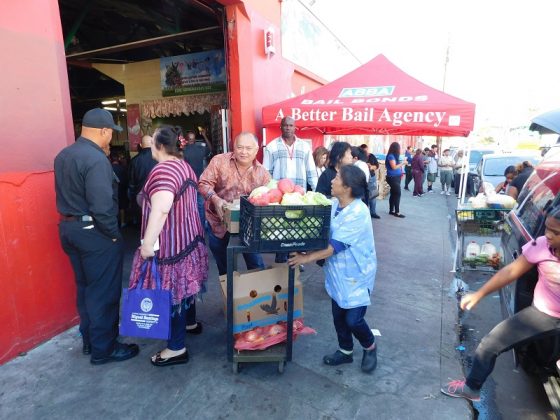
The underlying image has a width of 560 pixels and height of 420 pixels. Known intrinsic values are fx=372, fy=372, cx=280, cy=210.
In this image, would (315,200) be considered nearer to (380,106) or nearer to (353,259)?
(353,259)

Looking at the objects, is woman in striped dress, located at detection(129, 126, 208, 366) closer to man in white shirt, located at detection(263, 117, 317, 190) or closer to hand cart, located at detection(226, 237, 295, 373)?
hand cart, located at detection(226, 237, 295, 373)

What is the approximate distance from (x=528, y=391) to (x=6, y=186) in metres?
4.45

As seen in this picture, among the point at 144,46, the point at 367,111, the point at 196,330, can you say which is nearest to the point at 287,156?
the point at 367,111

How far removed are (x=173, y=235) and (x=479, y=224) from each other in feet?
12.9

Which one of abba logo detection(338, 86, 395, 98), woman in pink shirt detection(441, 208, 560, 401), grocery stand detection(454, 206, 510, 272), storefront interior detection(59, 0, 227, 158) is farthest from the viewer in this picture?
storefront interior detection(59, 0, 227, 158)

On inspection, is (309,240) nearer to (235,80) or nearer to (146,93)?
(235,80)

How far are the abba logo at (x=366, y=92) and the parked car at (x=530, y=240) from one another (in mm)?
3100

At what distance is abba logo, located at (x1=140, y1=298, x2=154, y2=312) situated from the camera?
2787 mm

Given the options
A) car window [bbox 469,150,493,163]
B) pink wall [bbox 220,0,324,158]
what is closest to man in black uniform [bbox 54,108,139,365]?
pink wall [bbox 220,0,324,158]

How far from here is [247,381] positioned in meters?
2.91

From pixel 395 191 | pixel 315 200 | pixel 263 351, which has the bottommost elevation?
pixel 263 351

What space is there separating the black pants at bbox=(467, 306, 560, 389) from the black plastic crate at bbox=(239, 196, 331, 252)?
50.1 inches

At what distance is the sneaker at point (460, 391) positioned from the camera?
2607 mm

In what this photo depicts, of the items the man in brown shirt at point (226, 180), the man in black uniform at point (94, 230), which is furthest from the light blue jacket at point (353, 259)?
the man in black uniform at point (94, 230)
